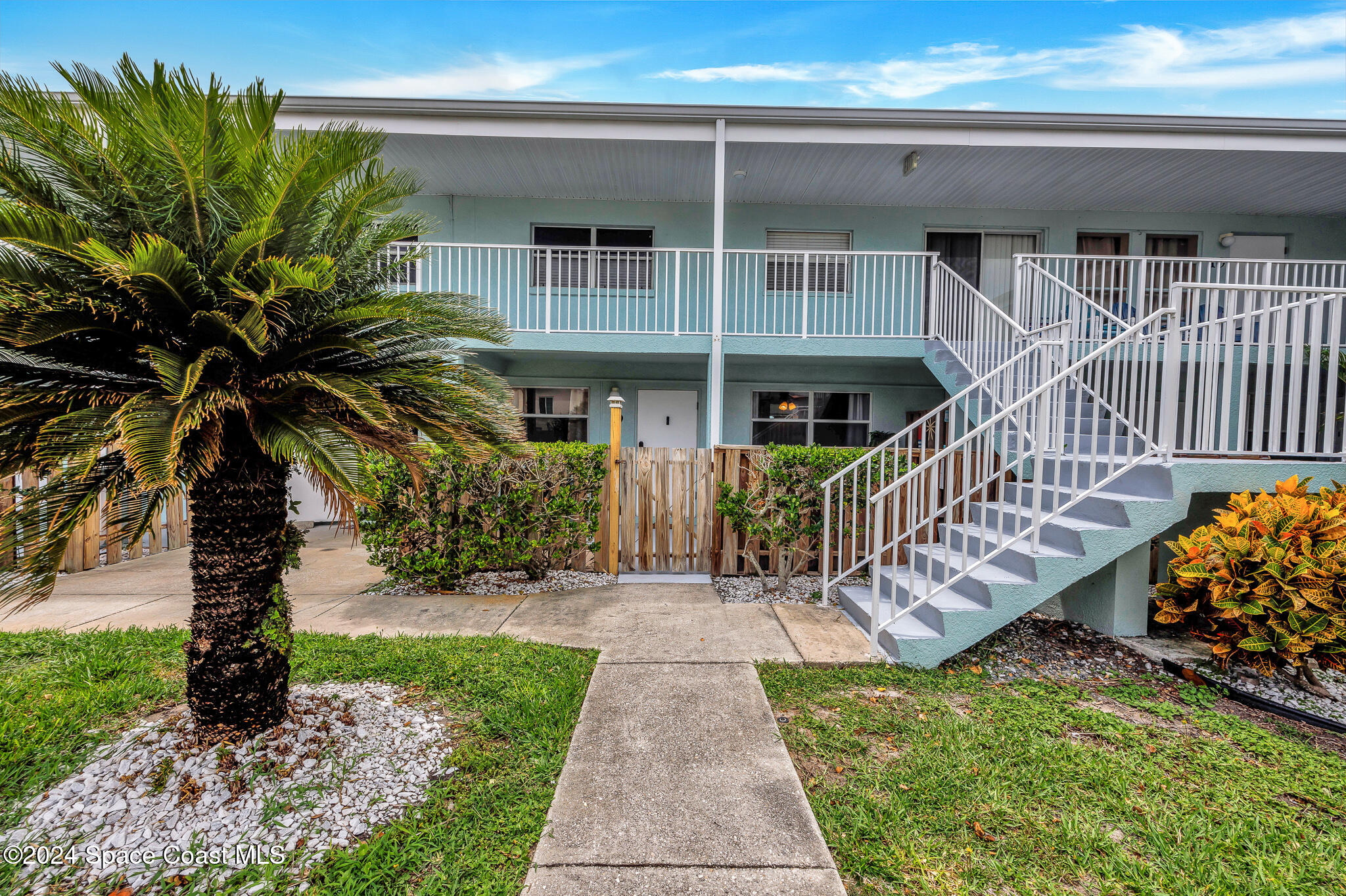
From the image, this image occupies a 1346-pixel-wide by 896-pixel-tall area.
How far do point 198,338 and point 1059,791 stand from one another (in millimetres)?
4314

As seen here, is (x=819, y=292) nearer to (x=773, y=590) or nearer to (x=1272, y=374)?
(x=773, y=590)

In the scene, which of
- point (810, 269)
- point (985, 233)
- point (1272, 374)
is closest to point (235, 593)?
point (1272, 374)

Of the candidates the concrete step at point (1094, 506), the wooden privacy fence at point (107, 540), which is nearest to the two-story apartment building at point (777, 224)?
the concrete step at point (1094, 506)

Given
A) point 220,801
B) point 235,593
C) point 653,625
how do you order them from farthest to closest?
point 653,625, point 235,593, point 220,801

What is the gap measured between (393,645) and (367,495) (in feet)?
7.36

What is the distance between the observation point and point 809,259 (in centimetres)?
923

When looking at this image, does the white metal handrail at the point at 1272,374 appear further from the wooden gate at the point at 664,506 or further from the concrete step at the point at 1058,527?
the wooden gate at the point at 664,506

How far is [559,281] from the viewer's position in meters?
8.69

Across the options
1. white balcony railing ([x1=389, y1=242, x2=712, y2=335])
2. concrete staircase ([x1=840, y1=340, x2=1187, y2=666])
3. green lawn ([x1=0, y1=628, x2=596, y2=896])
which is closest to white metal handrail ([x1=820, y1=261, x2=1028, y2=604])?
concrete staircase ([x1=840, y1=340, x2=1187, y2=666])

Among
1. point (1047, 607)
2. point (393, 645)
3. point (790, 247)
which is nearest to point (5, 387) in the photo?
point (393, 645)

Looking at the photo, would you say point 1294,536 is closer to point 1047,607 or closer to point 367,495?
point 1047,607

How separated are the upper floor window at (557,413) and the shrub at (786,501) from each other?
15.2ft

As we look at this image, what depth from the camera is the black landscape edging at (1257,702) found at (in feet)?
10.5

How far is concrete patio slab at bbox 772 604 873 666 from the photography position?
3.93 metres
